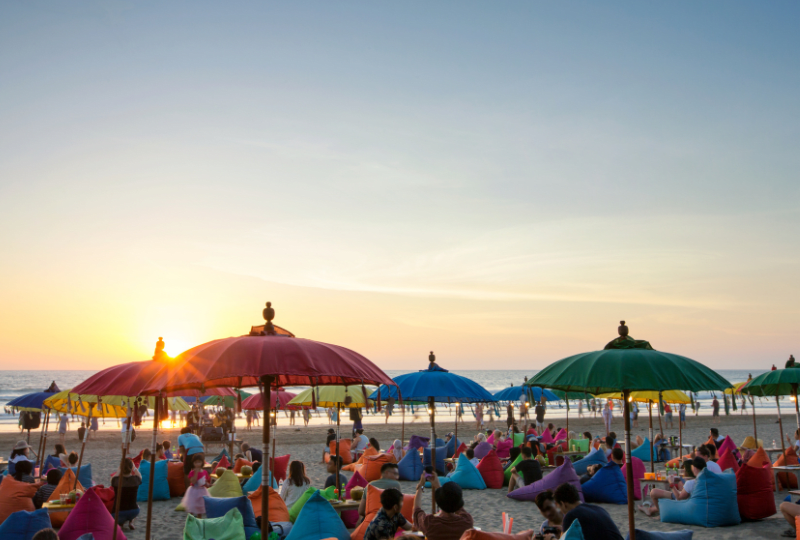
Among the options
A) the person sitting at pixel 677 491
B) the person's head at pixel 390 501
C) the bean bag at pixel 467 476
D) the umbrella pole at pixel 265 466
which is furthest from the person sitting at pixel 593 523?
the bean bag at pixel 467 476

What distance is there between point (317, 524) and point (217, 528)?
120 centimetres

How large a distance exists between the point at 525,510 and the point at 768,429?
27.6m

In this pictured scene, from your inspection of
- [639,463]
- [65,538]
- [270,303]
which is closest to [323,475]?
[639,463]

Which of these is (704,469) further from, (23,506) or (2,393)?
(2,393)

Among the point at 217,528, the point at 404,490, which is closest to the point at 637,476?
the point at 404,490

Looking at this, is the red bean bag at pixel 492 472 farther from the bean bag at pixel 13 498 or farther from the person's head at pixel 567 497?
the bean bag at pixel 13 498

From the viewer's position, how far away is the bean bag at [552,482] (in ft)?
37.9

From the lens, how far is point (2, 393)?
75.3 metres

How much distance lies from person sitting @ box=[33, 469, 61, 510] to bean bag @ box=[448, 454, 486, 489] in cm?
783

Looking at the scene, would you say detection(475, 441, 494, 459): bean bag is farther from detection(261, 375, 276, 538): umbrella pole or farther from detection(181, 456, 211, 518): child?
detection(261, 375, 276, 538): umbrella pole

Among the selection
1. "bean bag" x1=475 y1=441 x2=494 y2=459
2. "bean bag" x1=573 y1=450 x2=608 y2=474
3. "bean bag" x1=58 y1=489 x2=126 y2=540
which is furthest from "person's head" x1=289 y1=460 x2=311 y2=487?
"bean bag" x1=475 y1=441 x2=494 y2=459

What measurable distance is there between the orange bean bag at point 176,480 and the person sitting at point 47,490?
3476 mm

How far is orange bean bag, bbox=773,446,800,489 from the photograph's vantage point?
12416 millimetres

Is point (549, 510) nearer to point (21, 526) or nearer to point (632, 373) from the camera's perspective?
point (632, 373)
